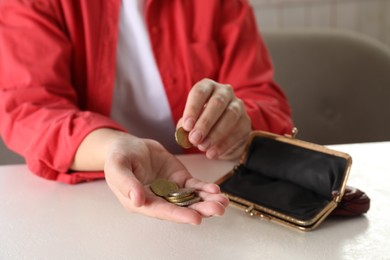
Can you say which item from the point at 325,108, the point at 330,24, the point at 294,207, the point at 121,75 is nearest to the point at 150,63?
the point at 121,75

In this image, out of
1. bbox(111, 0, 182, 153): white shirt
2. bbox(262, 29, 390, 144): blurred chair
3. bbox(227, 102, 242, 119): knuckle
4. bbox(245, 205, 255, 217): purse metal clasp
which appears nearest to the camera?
bbox(245, 205, 255, 217): purse metal clasp

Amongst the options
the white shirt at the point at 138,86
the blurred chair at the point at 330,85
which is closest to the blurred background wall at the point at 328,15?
the blurred chair at the point at 330,85

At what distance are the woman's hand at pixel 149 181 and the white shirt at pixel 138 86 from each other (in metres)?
0.25

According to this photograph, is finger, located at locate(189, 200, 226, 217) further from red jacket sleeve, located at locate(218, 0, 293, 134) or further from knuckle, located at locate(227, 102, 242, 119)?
red jacket sleeve, located at locate(218, 0, 293, 134)

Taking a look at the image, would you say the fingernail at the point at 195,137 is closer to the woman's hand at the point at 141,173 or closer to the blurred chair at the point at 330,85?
the woman's hand at the point at 141,173

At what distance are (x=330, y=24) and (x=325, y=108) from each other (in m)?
0.54

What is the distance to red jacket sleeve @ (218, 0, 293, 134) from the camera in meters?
0.85

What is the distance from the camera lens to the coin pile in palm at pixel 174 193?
0.47m

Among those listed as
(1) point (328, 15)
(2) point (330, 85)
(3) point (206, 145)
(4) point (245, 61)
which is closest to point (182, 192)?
(3) point (206, 145)

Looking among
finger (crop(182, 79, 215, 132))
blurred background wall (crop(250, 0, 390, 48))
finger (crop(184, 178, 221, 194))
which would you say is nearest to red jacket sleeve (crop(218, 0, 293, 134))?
finger (crop(182, 79, 215, 132))

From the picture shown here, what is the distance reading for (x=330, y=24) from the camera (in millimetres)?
1673

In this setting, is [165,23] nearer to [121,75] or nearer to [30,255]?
[121,75]

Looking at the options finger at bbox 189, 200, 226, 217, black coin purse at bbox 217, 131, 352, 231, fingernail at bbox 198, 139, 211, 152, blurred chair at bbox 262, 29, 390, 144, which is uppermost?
finger at bbox 189, 200, 226, 217

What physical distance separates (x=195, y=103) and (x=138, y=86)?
1.00ft
